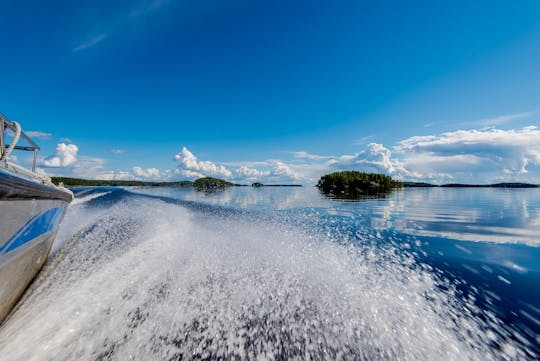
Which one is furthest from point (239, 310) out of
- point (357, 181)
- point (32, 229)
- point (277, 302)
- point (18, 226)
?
point (357, 181)

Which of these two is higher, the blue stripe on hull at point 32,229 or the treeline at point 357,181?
the treeline at point 357,181

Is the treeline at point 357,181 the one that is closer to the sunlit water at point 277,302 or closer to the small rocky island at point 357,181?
the small rocky island at point 357,181

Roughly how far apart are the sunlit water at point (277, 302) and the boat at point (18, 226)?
325mm

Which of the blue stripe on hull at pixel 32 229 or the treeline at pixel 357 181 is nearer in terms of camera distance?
the blue stripe on hull at pixel 32 229

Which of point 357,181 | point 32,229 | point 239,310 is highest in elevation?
point 357,181

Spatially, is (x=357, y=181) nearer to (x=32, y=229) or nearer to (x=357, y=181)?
(x=357, y=181)

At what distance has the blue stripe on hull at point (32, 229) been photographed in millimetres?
2511

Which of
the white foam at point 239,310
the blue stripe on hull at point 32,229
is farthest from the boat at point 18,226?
the white foam at point 239,310

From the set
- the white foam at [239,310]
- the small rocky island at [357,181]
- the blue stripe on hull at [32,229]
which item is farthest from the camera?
the small rocky island at [357,181]

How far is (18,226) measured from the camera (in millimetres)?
2713

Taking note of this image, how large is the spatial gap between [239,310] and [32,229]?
3099 millimetres

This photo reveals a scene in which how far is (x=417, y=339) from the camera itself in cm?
240

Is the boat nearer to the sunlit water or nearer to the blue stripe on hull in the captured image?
the blue stripe on hull

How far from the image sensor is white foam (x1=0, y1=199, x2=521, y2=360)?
2266 mm
